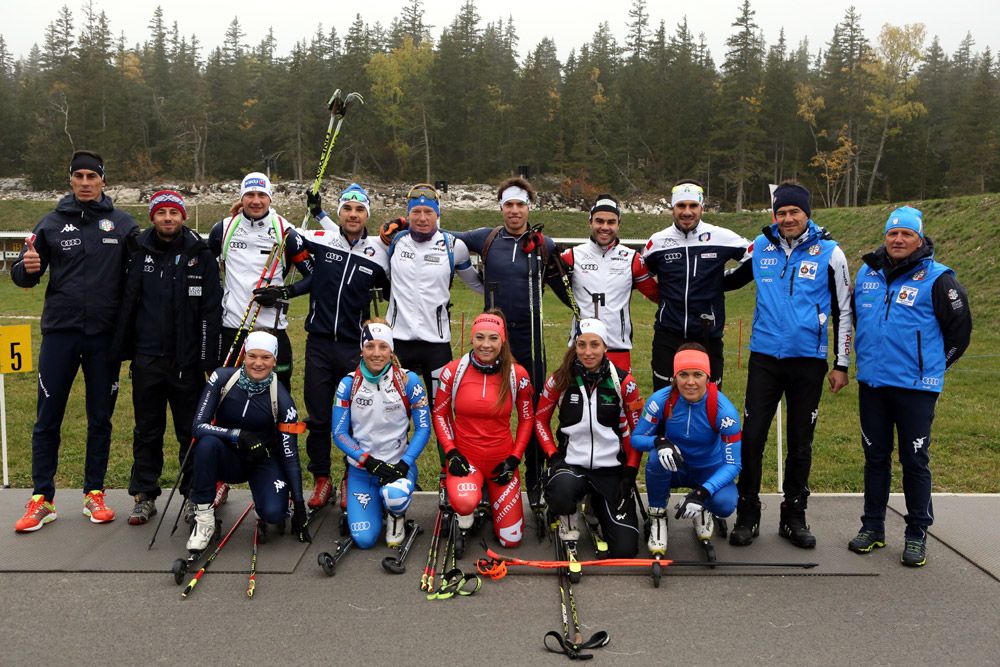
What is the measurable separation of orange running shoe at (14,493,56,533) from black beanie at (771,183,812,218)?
5626 mm

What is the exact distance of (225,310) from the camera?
5.88 metres

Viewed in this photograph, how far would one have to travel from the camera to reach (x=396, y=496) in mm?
5078

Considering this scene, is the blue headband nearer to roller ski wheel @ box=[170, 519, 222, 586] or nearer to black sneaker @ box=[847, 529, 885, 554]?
black sneaker @ box=[847, 529, 885, 554]

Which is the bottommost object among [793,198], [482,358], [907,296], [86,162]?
[482,358]

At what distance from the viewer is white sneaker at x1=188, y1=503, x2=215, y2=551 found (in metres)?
4.85

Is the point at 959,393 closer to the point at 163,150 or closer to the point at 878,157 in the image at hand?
the point at 878,157

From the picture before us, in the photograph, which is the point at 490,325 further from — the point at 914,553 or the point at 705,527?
the point at 914,553

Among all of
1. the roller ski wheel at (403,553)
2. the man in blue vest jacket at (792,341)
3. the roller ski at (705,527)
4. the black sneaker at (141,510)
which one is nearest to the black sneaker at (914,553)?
the man in blue vest jacket at (792,341)

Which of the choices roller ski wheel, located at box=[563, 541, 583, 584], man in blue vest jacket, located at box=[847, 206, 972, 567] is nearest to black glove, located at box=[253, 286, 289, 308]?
roller ski wheel, located at box=[563, 541, 583, 584]

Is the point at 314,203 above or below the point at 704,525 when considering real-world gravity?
above

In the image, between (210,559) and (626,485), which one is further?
(626,485)

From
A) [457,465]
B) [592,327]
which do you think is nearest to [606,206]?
[592,327]

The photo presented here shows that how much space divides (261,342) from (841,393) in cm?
896

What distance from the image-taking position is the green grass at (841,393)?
7277 millimetres
